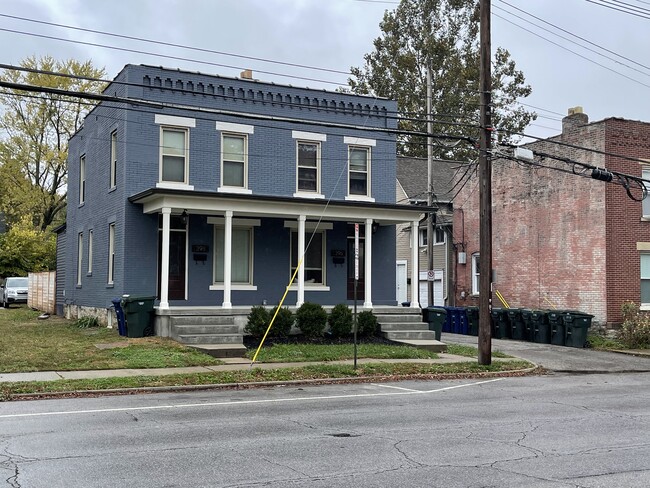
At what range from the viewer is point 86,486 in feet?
22.4

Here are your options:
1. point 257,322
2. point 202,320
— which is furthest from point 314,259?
point 202,320

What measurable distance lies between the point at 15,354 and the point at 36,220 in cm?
4247

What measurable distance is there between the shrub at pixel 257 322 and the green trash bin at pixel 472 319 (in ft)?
35.4

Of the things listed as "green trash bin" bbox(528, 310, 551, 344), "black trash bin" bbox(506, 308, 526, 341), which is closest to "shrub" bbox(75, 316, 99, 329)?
"black trash bin" bbox(506, 308, 526, 341)

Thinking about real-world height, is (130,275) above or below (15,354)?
above

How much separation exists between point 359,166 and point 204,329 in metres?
8.82

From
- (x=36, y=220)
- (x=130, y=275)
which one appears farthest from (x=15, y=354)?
(x=36, y=220)

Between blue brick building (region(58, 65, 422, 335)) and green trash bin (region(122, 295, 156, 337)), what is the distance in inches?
21.5

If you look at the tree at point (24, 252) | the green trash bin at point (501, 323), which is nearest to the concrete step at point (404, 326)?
the green trash bin at point (501, 323)

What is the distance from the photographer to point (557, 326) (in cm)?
2512

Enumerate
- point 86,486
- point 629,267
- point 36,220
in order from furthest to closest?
point 36,220 → point 629,267 → point 86,486

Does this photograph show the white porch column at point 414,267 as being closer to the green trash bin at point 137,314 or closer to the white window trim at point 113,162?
the green trash bin at point 137,314

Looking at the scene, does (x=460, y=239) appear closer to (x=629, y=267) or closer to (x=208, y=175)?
(x=629, y=267)

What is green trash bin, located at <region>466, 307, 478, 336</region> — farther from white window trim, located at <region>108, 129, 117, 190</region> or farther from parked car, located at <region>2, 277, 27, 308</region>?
parked car, located at <region>2, 277, 27, 308</region>
